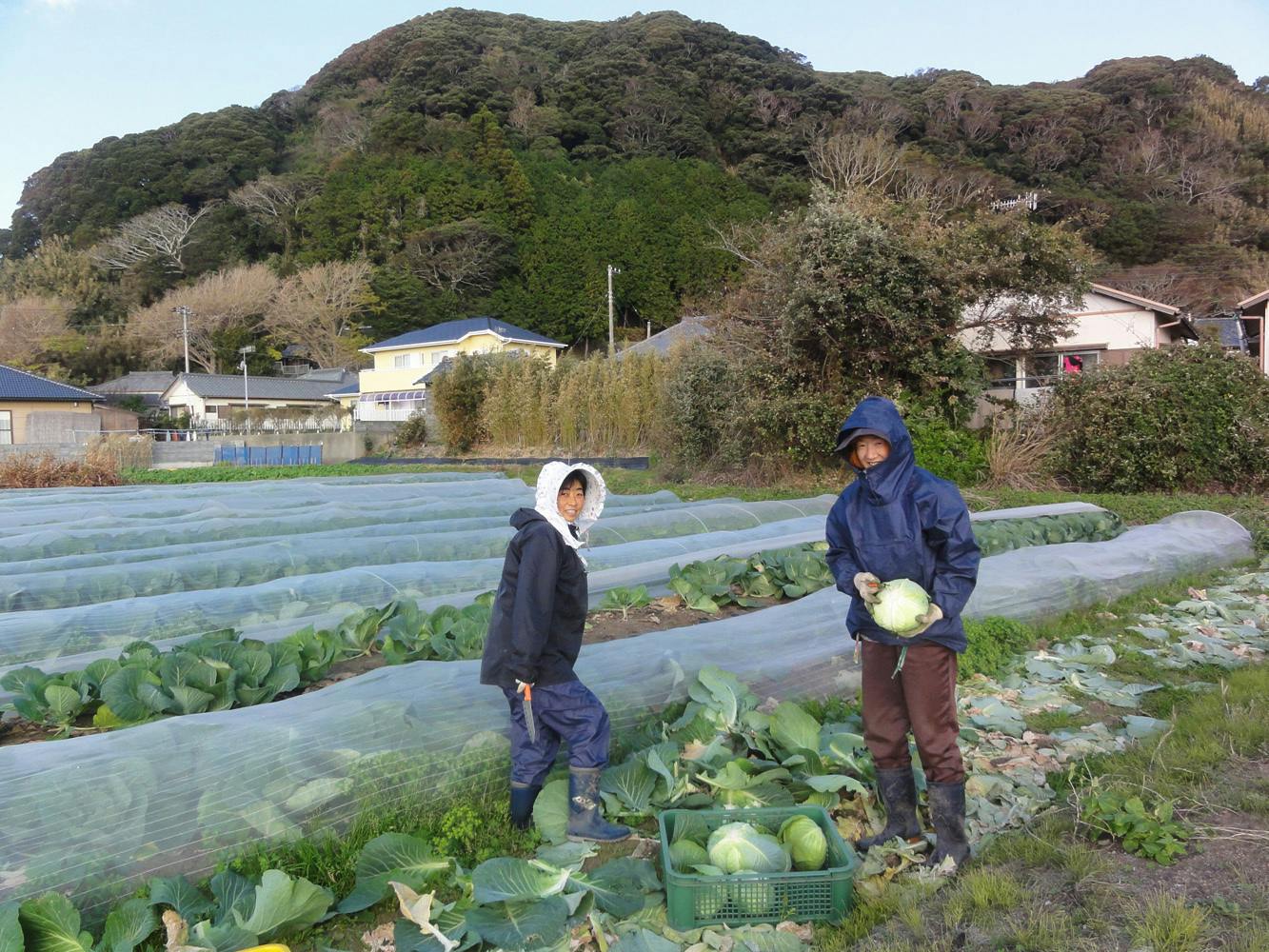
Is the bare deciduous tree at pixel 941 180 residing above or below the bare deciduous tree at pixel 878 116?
below

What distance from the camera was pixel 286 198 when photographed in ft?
185

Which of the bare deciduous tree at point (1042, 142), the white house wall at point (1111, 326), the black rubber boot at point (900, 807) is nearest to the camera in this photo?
the black rubber boot at point (900, 807)

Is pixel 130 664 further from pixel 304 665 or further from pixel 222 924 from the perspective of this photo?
pixel 222 924

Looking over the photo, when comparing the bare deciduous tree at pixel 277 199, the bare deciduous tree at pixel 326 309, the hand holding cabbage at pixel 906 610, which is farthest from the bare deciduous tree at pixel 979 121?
the hand holding cabbage at pixel 906 610

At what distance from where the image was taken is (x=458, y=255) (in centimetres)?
4794

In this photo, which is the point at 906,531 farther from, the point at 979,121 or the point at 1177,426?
the point at 979,121

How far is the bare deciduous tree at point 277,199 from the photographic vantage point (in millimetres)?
55906

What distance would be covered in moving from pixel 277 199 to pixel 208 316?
14087mm

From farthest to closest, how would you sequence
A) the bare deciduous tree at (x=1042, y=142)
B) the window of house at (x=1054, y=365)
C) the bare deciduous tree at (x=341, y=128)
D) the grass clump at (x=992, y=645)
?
the bare deciduous tree at (x=341, y=128) → the bare deciduous tree at (x=1042, y=142) → the window of house at (x=1054, y=365) → the grass clump at (x=992, y=645)

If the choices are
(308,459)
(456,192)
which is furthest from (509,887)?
(456,192)

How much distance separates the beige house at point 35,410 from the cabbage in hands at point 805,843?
3360 centimetres

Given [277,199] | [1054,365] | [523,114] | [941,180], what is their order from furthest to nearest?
1. [523,114]
2. [277,199]
3. [941,180]
4. [1054,365]

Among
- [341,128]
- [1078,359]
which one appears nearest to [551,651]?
[1078,359]

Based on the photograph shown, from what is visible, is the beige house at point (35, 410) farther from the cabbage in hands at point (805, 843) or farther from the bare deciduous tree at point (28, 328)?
the cabbage in hands at point (805, 843)
